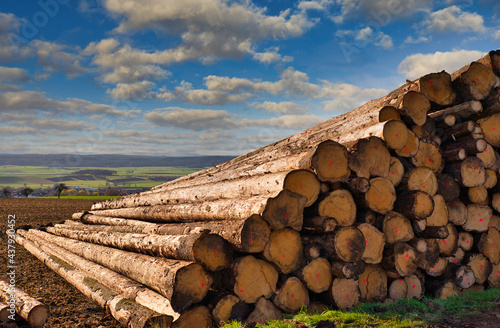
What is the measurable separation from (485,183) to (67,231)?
38.3 feet

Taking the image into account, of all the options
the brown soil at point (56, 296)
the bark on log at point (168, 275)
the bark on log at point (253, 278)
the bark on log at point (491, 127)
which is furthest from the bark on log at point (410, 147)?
the brown soil at point (56, 296)

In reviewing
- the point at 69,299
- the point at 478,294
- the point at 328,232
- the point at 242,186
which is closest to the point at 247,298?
the point at 328,232

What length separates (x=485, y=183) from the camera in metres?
6.16

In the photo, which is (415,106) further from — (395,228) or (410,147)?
(395,228)

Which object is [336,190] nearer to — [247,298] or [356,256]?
[356,256]

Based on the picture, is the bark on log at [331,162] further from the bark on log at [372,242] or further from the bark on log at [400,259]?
the bark on log at [400,259]

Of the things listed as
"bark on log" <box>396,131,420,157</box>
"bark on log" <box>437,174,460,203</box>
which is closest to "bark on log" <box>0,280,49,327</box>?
"bark on log" <box>396,131,420,157</box>

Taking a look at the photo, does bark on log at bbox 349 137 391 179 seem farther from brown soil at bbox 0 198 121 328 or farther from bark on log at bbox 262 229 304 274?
brown soil at bbox 0 198 121 328

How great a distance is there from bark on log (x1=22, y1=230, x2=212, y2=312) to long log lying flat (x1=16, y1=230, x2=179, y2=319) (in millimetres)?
A: 98

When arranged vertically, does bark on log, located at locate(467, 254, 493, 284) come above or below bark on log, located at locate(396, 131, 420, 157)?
below

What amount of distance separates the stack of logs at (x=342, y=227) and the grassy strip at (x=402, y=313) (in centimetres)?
22

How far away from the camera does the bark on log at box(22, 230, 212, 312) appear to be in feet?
12.8

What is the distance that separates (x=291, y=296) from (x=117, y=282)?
308cm

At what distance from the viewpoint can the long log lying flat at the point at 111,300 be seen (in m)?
4.15
